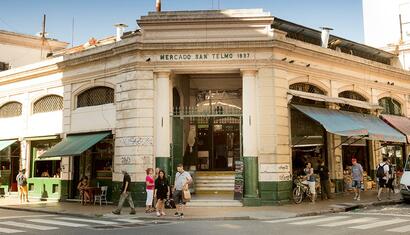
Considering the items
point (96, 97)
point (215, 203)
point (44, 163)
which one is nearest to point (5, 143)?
point (44, 163)

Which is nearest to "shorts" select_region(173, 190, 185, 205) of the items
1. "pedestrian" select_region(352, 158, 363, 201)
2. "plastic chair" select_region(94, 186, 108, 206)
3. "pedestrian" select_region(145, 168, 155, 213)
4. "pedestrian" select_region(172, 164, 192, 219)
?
"pedestrian" select_region(172, 164, 192, 219)

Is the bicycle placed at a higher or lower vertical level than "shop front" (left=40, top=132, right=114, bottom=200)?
lower

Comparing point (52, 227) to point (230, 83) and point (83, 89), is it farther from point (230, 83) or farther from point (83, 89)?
point (230, 83)

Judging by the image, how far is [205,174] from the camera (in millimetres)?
20719

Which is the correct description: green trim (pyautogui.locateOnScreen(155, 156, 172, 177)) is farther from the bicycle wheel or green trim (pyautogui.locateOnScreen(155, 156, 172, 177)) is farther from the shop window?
the shop window

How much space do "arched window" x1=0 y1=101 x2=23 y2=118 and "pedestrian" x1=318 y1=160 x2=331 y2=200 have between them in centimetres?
1681

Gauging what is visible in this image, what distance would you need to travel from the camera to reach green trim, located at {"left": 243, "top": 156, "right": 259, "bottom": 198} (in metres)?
17.6

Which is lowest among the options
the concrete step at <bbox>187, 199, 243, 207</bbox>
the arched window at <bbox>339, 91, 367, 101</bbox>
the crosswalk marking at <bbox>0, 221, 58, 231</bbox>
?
the crosswalk marking at <bbox>0, 221, 58, 231</bbox>

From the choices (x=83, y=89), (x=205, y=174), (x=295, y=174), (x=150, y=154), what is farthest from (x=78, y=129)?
(x=295, y=174)

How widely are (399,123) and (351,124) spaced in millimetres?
6014

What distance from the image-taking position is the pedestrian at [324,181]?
18922 mm

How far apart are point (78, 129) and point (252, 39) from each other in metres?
9.44

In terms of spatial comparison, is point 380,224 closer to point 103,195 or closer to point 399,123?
point 103,195

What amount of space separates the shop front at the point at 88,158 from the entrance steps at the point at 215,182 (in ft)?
13.5
